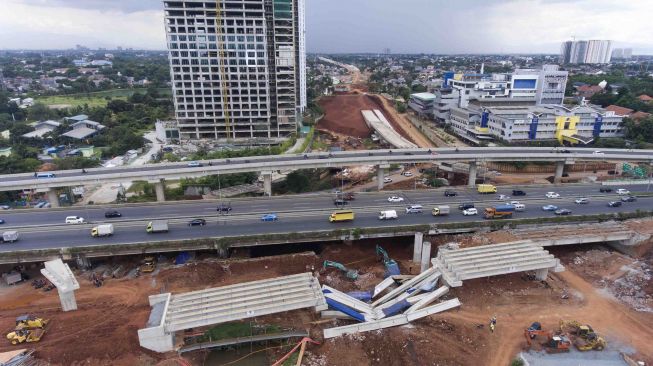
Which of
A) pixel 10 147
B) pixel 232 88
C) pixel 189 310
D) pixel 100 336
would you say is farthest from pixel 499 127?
pixel 10 147

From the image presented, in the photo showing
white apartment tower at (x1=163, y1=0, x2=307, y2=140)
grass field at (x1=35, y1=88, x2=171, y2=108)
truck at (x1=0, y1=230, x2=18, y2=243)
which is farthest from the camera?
grass field at (x1=35, y1=88, x2=171, y2=108)

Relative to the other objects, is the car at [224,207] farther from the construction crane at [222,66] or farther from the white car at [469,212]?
the construction crane at [222,66]

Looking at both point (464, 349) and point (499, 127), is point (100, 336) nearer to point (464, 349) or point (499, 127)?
point (464, 349)

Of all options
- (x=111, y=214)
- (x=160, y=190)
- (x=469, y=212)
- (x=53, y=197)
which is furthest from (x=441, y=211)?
(x=53, y=197)

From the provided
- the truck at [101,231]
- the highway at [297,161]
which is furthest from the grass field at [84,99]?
the truck at [101,231]

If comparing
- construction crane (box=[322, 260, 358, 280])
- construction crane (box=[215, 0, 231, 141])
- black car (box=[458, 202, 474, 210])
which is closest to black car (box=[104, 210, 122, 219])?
construction crane (box=[322, 260, 358, 280])

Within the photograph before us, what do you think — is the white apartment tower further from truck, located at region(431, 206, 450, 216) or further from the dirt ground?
truck, located at region(431, 206, 450, 216)

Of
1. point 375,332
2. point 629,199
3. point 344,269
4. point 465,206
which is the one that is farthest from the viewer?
point 629,199

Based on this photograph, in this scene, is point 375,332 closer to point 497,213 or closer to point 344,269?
point 344,269
